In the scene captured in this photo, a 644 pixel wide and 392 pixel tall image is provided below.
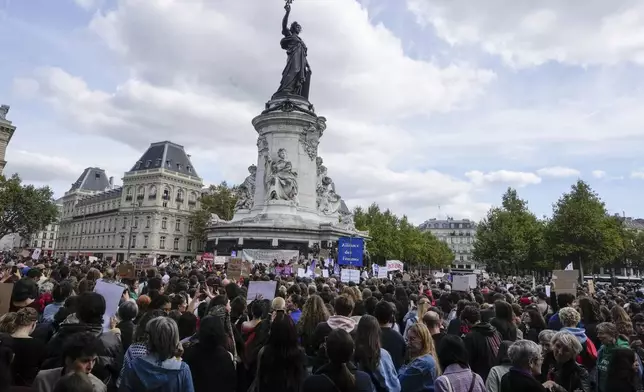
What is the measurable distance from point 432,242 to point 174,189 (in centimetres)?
5928

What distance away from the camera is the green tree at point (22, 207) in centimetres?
5203

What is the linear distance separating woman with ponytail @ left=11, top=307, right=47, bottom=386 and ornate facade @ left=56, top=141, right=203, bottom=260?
8021cm

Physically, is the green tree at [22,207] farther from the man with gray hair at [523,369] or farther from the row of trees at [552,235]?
the man with gray hair at [523,369]

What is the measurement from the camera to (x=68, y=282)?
307 inches

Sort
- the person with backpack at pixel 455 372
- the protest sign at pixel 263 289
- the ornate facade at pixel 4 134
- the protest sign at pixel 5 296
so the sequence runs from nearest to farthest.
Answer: the person with backpack at pixel 455 372 < the protest sign at pixel 5 296 < the protest sign at pixel 263 289 < the ornate facade at pixel 4 134

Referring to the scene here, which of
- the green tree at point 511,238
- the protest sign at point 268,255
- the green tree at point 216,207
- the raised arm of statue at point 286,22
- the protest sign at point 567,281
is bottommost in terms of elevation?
the protest sign at point 567,281

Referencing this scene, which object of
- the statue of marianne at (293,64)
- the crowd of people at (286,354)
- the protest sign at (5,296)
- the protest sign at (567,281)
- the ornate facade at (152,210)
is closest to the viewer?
the crowd of people at (286,354)

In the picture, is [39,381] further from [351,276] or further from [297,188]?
[297,188]

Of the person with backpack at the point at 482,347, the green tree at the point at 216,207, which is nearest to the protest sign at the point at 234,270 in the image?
the person with backpack at the point at 482,347

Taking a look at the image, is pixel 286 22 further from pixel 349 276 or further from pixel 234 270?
pixel 234 270

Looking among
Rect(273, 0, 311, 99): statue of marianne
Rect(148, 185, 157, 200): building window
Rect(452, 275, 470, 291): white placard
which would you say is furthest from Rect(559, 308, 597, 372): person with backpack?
Rect(148, 185, 157, 200): building window

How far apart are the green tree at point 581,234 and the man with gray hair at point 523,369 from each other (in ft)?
167

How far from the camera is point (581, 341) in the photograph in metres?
6.65

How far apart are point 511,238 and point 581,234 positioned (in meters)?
7.60
